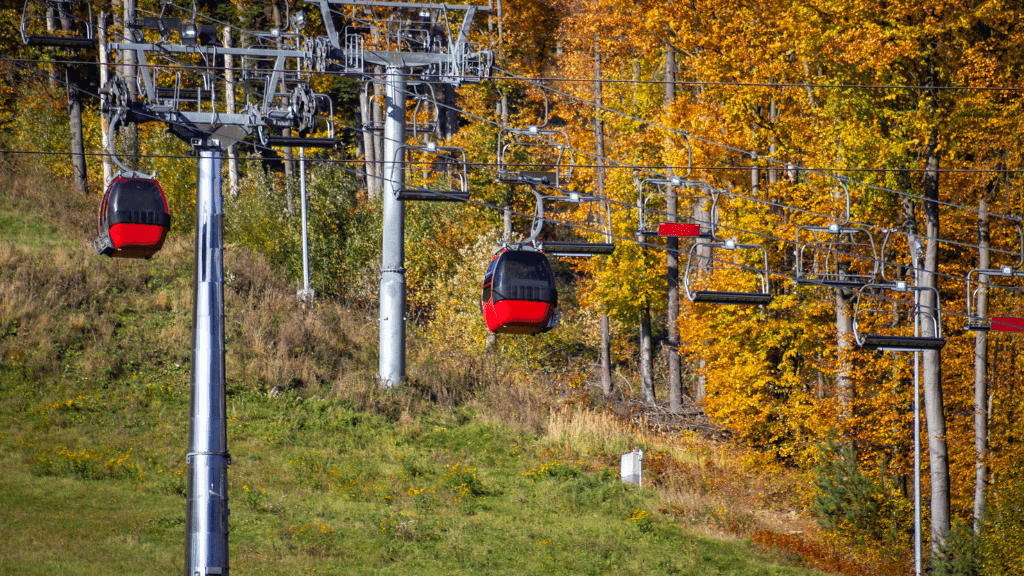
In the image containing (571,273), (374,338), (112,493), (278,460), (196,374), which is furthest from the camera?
(571,273)

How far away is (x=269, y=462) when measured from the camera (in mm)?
22641

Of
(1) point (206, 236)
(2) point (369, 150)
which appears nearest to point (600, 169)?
(2) point (369, 150)

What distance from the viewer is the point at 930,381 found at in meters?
21.4

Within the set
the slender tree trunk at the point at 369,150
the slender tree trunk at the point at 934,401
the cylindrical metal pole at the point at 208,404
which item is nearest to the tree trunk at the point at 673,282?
the slender tree trunk at the point at 934,401

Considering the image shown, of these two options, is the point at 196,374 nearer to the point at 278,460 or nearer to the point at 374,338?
the point at 278,460

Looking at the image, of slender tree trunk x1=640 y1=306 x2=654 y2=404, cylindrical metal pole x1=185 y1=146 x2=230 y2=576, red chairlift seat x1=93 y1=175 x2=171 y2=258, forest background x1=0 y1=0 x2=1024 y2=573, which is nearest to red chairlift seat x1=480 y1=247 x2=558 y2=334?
forest background x1=0 y1=0 x2=1024 y2=573

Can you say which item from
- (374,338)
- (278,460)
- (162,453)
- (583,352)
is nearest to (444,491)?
(278,460)

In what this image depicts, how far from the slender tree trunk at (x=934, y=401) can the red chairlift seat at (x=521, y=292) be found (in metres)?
10.8

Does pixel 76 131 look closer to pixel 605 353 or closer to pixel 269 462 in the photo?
pixel 269 462

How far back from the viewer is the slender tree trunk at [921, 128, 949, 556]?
840 inches

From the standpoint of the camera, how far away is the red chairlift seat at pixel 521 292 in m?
14.1

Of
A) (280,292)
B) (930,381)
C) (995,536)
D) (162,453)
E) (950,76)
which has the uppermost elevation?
(950,76)

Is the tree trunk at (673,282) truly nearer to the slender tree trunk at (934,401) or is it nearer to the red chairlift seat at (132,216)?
the slender tree trunk at (934,401)

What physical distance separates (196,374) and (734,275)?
1741 cm
